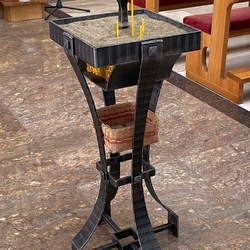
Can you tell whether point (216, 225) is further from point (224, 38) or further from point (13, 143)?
point (224, 38)

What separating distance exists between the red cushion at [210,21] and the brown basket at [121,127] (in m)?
1.86

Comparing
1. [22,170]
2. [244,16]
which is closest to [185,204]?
[22,170]

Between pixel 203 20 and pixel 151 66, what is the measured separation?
85.9 inches

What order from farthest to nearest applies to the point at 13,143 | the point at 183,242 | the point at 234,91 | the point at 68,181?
the point at 234,91 < the point at 13,143 < the point at 68,181 < the point at 183,242

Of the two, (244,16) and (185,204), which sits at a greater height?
(244,16)

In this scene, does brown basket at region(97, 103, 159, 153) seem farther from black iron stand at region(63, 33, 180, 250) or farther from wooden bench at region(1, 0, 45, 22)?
wooden bench at region(1, 0, 45, 22)

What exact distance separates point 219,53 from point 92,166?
1.35 m

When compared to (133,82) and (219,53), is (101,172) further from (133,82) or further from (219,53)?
(219,53)

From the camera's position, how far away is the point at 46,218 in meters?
2.45

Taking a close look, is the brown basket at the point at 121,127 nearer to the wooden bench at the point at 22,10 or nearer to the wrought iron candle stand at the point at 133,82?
the wrought iron candle stand at the point at 133,82

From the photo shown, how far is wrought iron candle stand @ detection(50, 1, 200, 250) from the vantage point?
68.1 inches

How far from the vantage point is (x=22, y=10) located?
5.53m

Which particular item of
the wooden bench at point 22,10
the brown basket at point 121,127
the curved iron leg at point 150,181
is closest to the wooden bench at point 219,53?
the curved iron leg at point 150,181

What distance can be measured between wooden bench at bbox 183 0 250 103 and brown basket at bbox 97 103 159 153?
156cm
